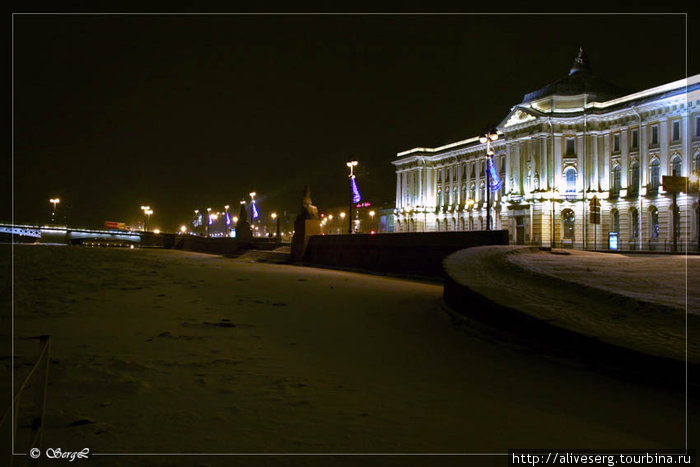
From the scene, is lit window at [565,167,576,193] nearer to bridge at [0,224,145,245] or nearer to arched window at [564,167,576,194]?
arched window at [564,167,576,194]

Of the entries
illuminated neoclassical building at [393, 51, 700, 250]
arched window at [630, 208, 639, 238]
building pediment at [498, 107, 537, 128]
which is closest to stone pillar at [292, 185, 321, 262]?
illuminated neoclassical building at [393, 51, 700, 250]

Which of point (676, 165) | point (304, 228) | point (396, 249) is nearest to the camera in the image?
point (396, 249)

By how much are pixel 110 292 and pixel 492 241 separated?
1243 centimetres

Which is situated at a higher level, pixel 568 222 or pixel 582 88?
pixel 582 88

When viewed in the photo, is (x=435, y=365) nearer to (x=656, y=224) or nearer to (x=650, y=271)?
(x=650, y=271)

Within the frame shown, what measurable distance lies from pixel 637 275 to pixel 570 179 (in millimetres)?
48869

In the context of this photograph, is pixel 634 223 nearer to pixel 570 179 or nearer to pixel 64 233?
pixel 570 179

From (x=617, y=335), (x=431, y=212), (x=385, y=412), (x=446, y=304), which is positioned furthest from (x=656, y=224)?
(x=385, y=412)

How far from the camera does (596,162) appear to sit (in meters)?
54.6

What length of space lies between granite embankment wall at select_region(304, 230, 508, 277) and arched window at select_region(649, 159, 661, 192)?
35.5 meters

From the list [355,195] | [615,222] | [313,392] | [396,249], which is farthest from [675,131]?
[313,392]

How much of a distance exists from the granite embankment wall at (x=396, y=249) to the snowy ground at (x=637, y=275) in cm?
400

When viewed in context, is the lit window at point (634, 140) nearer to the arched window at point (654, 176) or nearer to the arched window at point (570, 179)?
the arched window at point (654, 176)

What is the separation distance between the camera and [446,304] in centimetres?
1103
